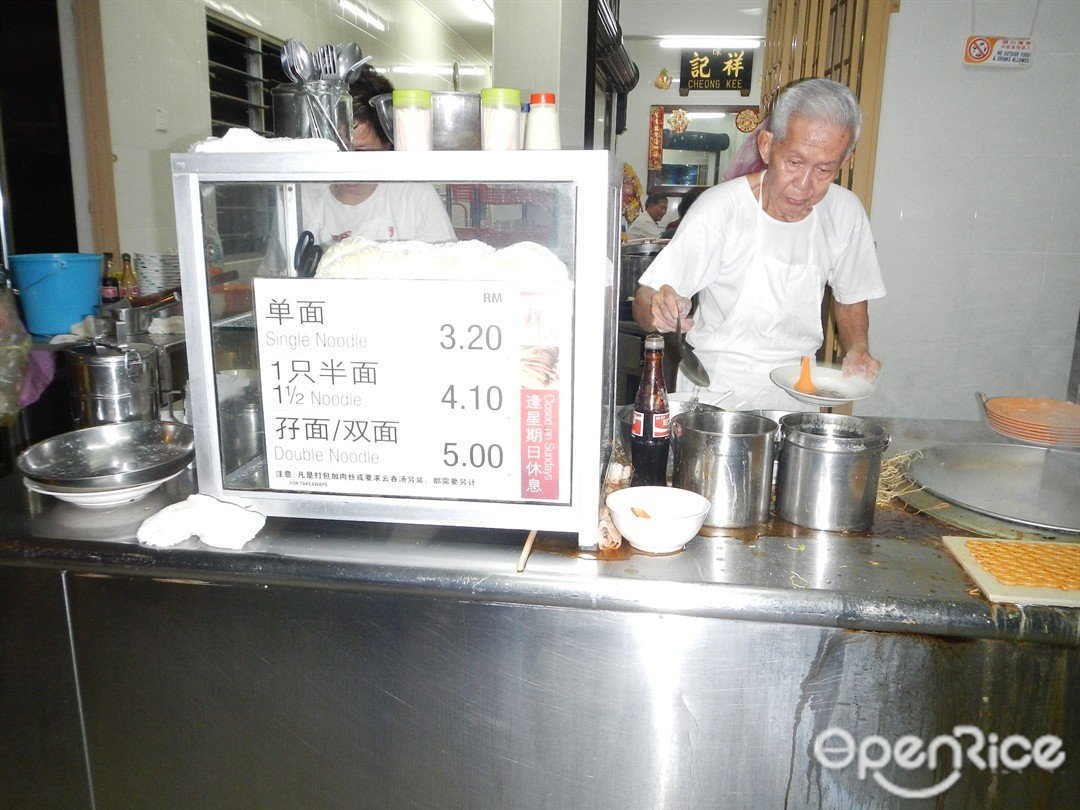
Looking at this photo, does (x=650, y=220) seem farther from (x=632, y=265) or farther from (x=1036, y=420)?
(x=1036, y=420)

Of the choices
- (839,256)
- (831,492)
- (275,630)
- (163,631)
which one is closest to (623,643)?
(831,492)

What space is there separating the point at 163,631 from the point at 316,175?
0.80 m

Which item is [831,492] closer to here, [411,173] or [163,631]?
[411,173]

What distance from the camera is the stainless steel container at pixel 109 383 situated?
5.64 ft

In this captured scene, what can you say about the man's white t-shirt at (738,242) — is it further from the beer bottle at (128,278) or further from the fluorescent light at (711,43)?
the fluorescent light at (711,43)

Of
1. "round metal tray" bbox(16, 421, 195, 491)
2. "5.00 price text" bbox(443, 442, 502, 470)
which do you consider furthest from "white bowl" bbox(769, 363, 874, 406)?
"round metal tray" bbox(16, 421, 195, 491)

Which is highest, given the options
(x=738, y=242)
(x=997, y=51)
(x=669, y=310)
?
(x=997, y=51)

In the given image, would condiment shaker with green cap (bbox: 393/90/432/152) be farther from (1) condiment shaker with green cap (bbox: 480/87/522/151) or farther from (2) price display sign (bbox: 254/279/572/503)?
(2) price display sign (bbox: 254/279/572/503)

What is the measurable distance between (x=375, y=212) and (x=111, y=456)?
740 mm

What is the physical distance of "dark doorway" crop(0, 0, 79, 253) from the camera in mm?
3627

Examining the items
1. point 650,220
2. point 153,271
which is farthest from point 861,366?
point 650,220

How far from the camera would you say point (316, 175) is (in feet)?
3.74

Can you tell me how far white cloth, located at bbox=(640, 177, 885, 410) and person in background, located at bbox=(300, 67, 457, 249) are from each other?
1.28 metres
